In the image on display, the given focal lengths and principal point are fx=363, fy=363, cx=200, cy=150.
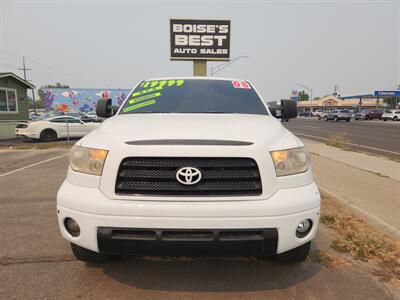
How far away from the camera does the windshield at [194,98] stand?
161 inches

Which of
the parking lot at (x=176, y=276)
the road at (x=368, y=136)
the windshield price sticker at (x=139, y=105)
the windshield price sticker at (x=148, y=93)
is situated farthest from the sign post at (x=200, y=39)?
the parking lot at (x=176, y=276)

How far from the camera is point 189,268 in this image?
3322mm

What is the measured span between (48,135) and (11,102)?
6172 mm

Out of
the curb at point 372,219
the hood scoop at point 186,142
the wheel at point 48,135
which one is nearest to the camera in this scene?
the hood scoop at point 186,142

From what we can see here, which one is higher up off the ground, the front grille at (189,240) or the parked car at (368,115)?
the front grille at (189,240)

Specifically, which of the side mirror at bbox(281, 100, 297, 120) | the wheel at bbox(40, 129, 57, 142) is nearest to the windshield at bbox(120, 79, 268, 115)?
the side mirror at bbox(281, 100, 297, 120)

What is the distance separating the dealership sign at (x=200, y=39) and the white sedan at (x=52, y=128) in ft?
21.7

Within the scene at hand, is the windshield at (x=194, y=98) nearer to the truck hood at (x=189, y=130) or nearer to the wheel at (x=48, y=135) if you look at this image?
the truck hood at (x=189, y=130)

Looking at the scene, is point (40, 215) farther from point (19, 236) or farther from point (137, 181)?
point (137, 181)

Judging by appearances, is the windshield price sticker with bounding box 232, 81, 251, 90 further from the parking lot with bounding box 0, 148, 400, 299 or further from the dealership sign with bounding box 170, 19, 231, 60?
the dealership sign with bounding box 170, 19, 231, 60

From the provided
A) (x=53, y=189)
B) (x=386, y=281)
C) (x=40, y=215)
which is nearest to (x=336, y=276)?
(x=386, y=281)

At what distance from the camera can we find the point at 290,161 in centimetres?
286

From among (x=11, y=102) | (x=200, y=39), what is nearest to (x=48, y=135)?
(x=11, y=102)

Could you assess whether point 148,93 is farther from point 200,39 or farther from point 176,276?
point 200,39
